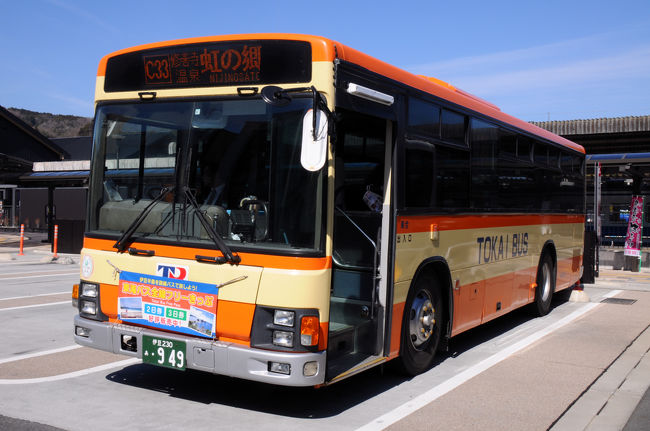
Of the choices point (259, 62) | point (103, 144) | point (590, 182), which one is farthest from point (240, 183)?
point (590, 182)

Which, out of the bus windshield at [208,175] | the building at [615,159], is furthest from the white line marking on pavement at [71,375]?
the building at [615,159]

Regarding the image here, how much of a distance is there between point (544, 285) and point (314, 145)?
7878mm

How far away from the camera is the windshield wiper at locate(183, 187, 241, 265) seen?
209 inches

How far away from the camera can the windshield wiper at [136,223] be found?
573 cm

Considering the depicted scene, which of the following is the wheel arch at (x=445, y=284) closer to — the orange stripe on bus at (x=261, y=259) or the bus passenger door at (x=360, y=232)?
the bus passenger door at (x=360, y=232)

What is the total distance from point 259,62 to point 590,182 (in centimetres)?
2570

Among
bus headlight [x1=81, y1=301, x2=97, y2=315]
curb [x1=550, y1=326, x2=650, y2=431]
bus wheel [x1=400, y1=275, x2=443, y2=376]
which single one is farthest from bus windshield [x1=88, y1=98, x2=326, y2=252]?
curb [x1=550, y1=326, x2=650, y2=431]

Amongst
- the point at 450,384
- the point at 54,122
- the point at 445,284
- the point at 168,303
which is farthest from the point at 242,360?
the point at 54,122

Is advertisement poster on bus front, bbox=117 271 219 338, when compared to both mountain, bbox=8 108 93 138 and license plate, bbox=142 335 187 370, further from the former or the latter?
mountain, bbox=8 108 93 138

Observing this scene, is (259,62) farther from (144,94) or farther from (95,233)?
(95,233)

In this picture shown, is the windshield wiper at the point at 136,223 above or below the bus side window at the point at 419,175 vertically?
below

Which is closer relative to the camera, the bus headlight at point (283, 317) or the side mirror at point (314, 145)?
the side mirror at point (314, 145)

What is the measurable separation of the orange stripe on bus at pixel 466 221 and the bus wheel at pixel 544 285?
0.76m

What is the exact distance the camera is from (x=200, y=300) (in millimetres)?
5461
